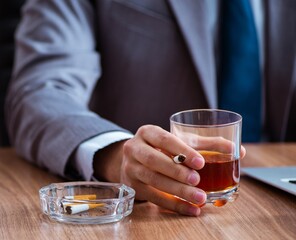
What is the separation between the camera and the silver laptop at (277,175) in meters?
1.14

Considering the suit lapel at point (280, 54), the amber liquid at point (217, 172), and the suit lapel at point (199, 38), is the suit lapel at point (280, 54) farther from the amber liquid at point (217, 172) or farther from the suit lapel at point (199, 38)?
the amber liquid at point (217, 172)

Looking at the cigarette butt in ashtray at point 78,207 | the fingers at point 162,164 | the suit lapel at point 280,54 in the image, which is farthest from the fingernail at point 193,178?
the suit lapel at point 280,54

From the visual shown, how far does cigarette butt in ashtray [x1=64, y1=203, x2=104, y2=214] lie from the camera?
100 centimetres

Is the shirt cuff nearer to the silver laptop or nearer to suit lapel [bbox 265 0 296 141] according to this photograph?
the silver laptop

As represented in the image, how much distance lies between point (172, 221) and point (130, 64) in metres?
0.82

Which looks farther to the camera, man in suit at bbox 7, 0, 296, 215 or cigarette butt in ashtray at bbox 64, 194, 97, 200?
man in suit at bbox 7, 0, 296, 215

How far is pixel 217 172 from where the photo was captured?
1.01m

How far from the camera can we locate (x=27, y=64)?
63.9 inches

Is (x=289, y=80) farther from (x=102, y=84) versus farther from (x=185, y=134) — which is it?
(x=185, y=134)

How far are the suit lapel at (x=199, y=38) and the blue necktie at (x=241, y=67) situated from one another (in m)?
0.08

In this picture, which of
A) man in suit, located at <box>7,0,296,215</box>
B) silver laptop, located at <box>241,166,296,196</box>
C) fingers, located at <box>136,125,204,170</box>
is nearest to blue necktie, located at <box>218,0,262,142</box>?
man in suit, located at <box>7,0,296,215</box>

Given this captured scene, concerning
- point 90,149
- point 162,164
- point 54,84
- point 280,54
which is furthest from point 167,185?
point 280,54

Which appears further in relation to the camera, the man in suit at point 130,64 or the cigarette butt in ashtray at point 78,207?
the man in suit at point 130,64

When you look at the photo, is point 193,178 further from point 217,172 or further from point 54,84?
point 54,84
